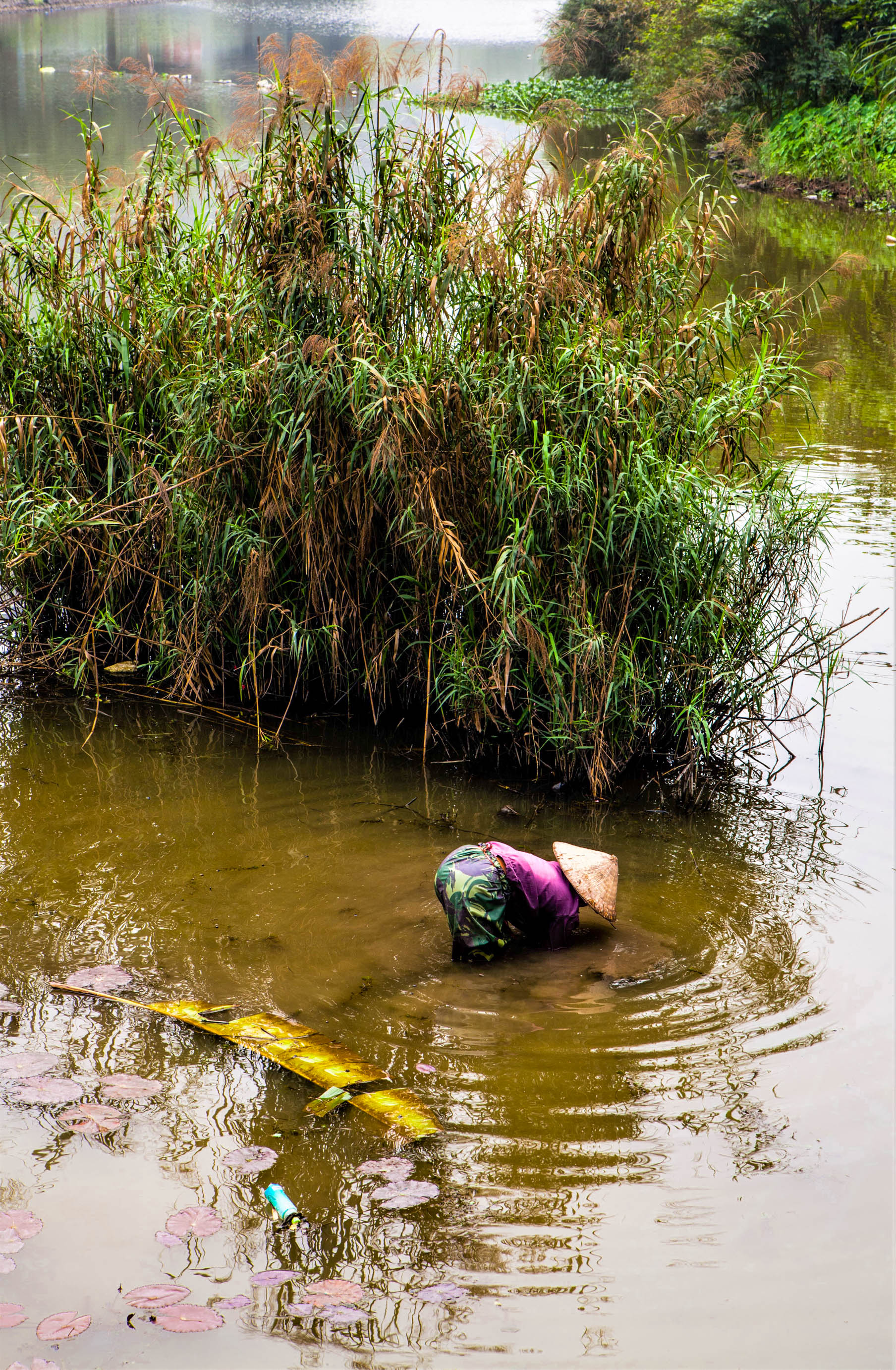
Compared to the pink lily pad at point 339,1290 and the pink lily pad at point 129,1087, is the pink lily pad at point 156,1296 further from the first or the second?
the pink lily pad at point 129,1087

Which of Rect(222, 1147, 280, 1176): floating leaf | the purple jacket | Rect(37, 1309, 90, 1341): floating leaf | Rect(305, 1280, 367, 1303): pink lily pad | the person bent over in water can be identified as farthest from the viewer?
the purple jacket

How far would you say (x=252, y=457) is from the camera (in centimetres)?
514

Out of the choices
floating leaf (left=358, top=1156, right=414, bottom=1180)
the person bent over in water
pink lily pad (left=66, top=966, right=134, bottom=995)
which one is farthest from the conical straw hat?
pink lily pad (left=66, top=966, right=134, bottom=995)

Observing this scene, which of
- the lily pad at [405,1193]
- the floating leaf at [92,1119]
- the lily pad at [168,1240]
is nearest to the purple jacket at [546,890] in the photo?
the lily pad at [405,1193]

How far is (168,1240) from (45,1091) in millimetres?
678

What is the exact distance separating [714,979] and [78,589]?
3.72 m

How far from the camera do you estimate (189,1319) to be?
2.38 metres

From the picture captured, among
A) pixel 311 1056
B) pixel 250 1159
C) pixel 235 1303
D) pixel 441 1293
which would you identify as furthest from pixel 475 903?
pixel 235 1303

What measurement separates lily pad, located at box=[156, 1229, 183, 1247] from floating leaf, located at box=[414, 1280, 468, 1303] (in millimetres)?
552

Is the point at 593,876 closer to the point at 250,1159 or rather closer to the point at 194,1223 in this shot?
the point at 250,1159

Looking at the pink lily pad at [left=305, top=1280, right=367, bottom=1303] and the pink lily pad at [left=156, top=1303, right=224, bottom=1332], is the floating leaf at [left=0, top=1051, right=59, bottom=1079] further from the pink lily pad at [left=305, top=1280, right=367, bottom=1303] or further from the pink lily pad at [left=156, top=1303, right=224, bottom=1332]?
the pink lily pad at [left=305, top=1280, right=367, bottom=1303]

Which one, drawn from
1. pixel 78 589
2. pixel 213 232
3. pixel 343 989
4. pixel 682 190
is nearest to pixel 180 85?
pixel 213 232

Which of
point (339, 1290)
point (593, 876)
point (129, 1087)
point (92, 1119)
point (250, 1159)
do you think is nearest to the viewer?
point (339, 1290)

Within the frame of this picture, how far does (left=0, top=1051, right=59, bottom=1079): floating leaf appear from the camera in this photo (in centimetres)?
315
